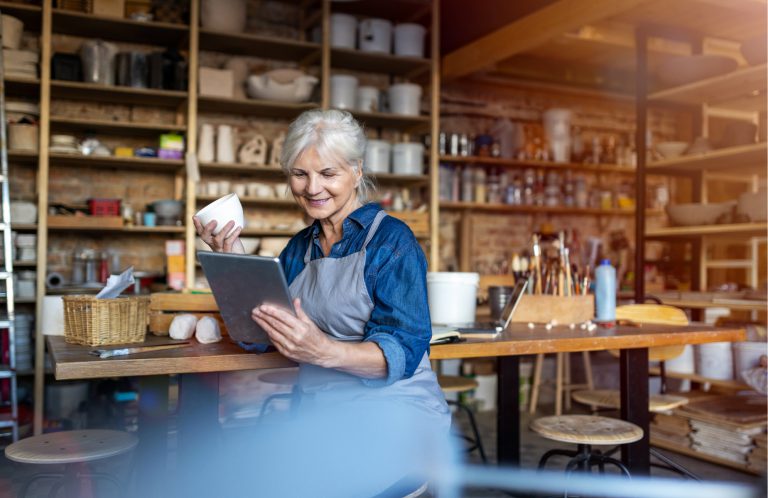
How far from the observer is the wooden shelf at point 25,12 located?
14.2 ft

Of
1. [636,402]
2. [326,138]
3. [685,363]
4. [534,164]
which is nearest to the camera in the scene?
[326,138]

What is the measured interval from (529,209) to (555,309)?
3.49 metres

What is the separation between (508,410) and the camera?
9.75 ft

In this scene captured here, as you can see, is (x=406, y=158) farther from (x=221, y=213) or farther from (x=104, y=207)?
(x=221, y=213)

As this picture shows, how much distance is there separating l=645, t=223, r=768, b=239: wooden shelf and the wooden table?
159 cm

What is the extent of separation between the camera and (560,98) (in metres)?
6.68

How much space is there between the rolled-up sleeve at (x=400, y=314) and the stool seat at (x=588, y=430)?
101cm

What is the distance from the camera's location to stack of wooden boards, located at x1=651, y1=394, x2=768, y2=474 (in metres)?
3.55

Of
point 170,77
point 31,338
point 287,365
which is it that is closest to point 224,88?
point 170,77

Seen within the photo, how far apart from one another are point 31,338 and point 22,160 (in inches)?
46.3

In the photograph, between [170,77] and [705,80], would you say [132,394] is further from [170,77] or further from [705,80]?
[705,80]

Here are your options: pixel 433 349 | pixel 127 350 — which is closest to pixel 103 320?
pixel 127 350

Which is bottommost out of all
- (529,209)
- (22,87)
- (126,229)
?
(126,229)

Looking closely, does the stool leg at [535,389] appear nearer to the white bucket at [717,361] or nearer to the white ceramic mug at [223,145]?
the white bucket at [717,361]
